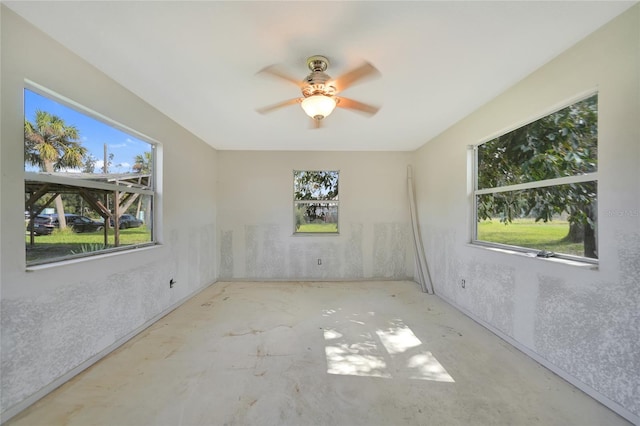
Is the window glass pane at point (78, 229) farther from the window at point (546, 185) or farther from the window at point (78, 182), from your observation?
the window at point (546, 185)

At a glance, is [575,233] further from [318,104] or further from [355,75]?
[318,104]

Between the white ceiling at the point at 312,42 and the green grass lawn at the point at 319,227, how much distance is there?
98.6 inches

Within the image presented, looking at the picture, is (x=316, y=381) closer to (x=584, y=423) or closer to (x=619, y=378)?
(x=584, y=423)

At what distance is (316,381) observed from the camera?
1845 mm

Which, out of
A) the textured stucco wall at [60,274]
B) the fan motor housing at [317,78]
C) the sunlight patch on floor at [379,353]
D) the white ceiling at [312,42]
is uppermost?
the white ceiling at [312,42]

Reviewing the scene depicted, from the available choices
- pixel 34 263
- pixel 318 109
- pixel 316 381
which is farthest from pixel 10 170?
pixel 316 381

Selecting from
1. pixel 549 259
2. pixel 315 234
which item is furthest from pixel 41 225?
pixel 549 259

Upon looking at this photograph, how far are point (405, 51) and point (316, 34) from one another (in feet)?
2.20

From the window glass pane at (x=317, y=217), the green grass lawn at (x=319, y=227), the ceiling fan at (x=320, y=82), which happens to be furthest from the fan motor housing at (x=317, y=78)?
the green grass lawn at (x=319, y=227)

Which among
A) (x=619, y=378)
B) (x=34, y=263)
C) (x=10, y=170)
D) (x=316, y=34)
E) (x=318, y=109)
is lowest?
(x=619, y=378)

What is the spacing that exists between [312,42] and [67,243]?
2451 mm

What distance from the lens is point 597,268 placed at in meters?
1.67

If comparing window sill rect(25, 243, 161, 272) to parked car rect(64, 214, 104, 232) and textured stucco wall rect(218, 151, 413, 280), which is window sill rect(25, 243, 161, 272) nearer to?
parked car rect(64, 214, 104, 232)

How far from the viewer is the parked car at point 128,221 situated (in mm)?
2494
